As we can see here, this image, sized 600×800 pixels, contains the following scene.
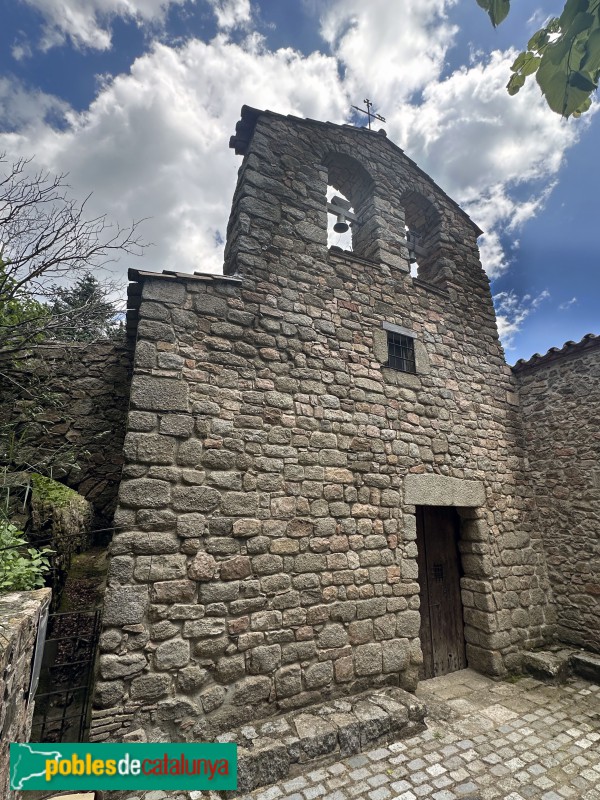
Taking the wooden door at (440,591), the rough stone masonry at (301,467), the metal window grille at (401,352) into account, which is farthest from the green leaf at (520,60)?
the wooden door at (440,591)

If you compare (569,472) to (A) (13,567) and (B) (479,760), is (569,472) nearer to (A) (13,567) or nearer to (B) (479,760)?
(B) (479,760)

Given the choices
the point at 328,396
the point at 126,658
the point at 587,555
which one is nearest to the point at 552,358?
the point at 587,555

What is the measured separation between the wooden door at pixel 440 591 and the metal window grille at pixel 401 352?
6.24 feet

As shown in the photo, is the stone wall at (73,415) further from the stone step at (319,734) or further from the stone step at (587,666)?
the stone step at (587,666)

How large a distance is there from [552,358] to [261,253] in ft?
15.3

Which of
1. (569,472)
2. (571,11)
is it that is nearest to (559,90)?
(571,11)

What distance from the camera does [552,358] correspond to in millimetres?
5758

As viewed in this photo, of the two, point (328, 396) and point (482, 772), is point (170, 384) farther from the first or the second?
point (482, 772)

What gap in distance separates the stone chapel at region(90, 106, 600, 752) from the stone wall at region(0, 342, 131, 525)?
1403mm

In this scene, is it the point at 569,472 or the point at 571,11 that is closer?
the point at 571,11

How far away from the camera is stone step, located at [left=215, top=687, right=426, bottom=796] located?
8.54ft

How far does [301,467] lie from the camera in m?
3.72

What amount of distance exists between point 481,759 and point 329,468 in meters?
2.55

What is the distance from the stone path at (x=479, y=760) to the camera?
101 inches
